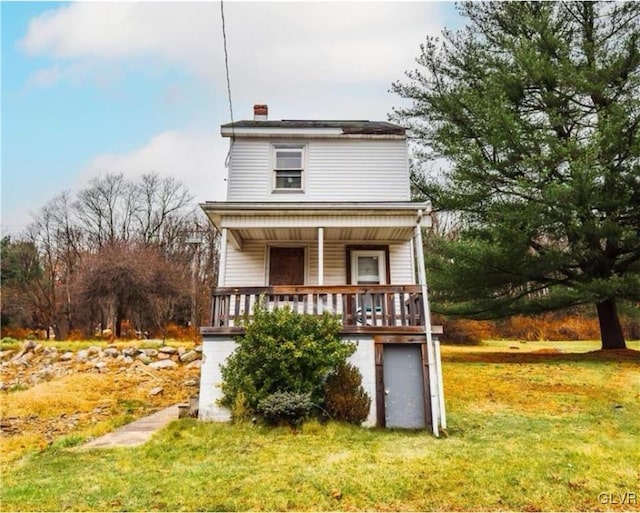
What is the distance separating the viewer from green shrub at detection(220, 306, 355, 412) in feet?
22.0

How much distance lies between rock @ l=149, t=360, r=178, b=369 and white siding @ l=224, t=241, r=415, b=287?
6.03 metres

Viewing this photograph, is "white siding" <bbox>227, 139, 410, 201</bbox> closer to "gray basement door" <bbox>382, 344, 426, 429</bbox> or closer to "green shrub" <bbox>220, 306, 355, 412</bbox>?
"green shrub" <bbox>220, 306, 355, 412</bbox>

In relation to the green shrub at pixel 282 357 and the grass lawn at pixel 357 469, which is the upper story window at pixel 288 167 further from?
the grass lawn at pixel 357 469

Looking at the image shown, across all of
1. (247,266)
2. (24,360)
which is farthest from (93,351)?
(247,266)

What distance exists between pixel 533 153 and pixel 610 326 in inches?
286

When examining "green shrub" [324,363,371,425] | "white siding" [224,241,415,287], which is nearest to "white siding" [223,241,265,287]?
"white siding" [224,241,415,287]

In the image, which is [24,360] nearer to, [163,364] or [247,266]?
[163,364]

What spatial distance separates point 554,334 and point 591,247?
16635 mm

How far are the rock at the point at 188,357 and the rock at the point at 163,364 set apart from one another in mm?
474

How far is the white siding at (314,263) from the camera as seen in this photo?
10648 mm

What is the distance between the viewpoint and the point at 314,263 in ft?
35.3

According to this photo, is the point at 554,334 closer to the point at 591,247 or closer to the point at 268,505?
the point at 591,247

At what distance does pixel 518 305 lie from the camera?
1552 cm

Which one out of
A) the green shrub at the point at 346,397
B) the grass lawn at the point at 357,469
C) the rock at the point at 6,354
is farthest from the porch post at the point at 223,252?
the rock at the point at 6,354
